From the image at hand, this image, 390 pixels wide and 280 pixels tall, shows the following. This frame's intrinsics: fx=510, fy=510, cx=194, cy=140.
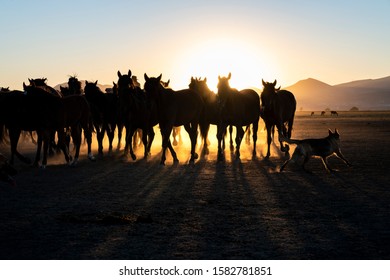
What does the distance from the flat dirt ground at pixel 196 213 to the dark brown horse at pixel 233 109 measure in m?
2.62

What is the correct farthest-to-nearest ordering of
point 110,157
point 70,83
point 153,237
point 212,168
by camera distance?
point 70,83
point 110,157
point 212,168
point 153,237

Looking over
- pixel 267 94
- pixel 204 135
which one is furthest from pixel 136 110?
pixel 267 94

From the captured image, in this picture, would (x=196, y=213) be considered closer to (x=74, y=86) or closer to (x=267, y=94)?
(x=267, y=94)

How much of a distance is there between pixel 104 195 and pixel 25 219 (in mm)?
2425

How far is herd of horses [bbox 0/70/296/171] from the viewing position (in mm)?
15273

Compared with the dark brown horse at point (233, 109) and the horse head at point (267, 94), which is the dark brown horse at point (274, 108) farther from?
the dark brown horse at point (233, 109)

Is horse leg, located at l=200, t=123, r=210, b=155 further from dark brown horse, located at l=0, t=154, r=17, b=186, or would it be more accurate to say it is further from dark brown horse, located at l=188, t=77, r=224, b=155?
dark brown horse, located at l=0, t=154, r=17, b=186

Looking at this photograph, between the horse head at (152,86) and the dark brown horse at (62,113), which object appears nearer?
the dark brown horse at (62,113)

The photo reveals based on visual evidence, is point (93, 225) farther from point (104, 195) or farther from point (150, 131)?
point (150, 131)

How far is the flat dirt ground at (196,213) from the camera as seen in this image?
6453 millimetres

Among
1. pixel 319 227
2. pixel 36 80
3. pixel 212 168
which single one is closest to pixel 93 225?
pixel 319 227

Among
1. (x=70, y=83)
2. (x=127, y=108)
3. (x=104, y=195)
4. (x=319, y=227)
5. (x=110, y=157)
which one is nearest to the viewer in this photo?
(x=319, y=227)

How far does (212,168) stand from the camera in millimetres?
15070

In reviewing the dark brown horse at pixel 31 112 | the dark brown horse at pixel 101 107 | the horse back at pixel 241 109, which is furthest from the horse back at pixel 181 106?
the dark brown horse at pixel 101 107
